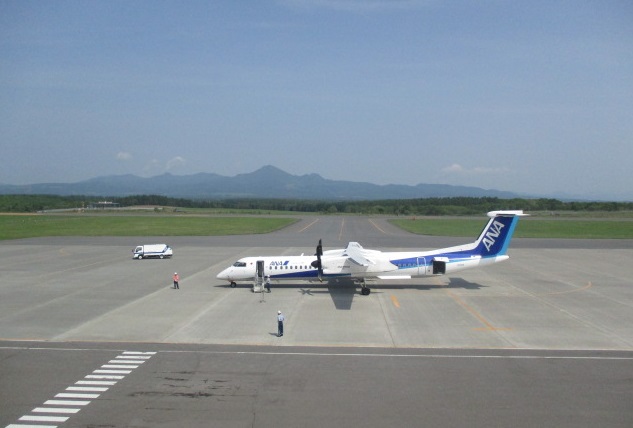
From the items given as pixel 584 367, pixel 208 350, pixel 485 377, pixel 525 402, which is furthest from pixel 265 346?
pixel 584 367

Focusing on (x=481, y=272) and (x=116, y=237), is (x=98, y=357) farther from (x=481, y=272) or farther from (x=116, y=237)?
(x=116, y=237)

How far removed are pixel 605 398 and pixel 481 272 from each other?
28.1 meters

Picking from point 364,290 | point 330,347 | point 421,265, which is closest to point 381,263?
point 364,290

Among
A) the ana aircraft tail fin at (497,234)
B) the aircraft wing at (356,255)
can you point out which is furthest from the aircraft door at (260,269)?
the ana aircraft tail fin at (497,234)

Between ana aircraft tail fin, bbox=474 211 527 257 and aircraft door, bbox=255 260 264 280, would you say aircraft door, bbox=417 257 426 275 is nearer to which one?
ana aircraft tail fin, bbox=474 211 527 257

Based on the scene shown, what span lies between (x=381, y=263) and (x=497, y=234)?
Result: 902 centimetres

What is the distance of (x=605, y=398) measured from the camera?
17.0 m

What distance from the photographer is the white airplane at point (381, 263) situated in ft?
117

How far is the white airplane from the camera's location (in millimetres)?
35656

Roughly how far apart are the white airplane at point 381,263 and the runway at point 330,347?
1299mm

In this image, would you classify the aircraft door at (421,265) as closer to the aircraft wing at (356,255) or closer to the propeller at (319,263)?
the aircraft wing at (356,255)

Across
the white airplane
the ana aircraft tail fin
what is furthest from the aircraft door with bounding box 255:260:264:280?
the ana aircraft tail fin

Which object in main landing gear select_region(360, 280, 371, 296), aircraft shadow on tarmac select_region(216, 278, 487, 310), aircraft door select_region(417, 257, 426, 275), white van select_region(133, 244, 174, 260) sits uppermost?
aircraft door select_region(417, 257, 426, 275)

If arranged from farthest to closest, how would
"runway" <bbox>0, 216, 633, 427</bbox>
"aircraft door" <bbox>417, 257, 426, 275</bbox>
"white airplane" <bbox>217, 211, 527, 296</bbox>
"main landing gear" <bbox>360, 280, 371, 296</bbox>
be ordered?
"aircraft door" <bbox>417, 257, 426, 275</bbox> → "white airplane" <bbox>217, 211, 527, 296</bbox> → "main landing gear" <bbox>360, 280, 371, 296</bbox> → "runway" <bbox>0, 216, 633, 427</bbox>
